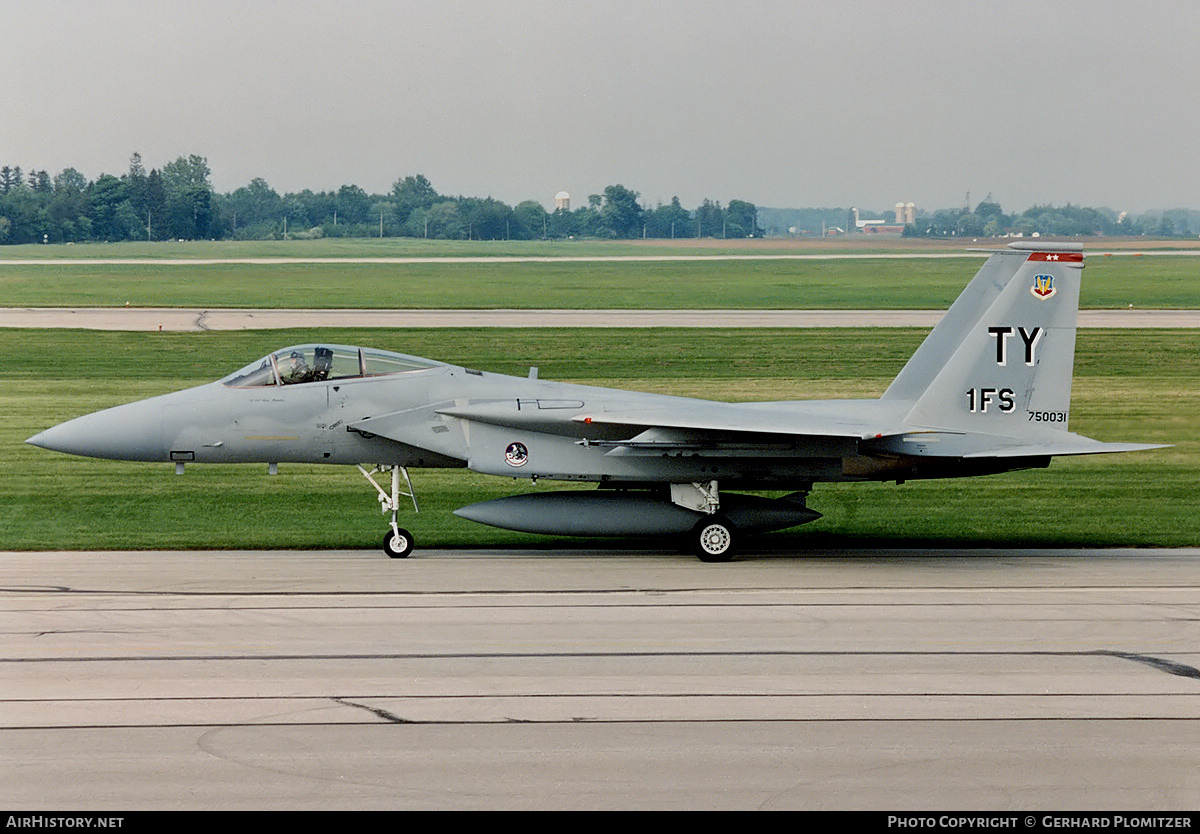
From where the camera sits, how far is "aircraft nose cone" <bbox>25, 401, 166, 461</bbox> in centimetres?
1627

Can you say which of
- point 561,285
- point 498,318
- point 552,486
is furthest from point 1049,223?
point 552,486

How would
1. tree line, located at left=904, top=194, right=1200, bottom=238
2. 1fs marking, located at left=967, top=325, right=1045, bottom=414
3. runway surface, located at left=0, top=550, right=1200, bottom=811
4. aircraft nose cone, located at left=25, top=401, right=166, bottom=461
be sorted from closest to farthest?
1. runway surface, located at left=0, top=550, right=1200, bottom=811
2. aircraft nose cone, located at left=25, top=401, right=166, bottom=461
3. 1fs marking, located at left=967, top=325, right=1045, bottom=414
4. tree line, located at left=904, top=194, right=1200, bottom=238

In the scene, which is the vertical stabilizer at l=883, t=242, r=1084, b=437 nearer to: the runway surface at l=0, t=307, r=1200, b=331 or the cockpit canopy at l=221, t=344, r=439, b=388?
the cockpit canopy at l=221, t=344, r=439, b=388

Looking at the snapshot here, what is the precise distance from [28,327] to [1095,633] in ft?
130

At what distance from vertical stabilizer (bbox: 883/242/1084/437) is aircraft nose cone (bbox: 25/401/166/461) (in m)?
9.40

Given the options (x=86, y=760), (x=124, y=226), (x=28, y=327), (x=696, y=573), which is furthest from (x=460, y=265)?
(x=86, y=760)

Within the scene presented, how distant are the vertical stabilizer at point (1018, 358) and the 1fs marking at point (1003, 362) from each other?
1cm

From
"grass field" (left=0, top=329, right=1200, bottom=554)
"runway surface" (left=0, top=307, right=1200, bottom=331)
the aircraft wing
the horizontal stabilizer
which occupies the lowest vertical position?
"grass field" (left=0, top=329, right=1200, bottom=554)

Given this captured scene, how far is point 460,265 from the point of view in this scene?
317 feet

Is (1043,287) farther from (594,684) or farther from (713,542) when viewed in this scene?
(594,684)

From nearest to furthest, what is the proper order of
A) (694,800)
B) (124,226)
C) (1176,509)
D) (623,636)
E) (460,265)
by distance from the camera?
(694,800)
(623,636)
(1176,509)
(460,265)
(124,226)

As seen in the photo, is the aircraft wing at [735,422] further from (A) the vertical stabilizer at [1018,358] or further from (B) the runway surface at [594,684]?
(B) the runway surface at [594,684]

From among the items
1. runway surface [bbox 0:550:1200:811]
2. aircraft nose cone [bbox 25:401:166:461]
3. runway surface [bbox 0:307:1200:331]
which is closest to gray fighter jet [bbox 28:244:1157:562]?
aircraft nose cone [bbox 25:401:166:461]

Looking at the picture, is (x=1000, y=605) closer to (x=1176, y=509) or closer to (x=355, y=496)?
(x=1176, y=509)
